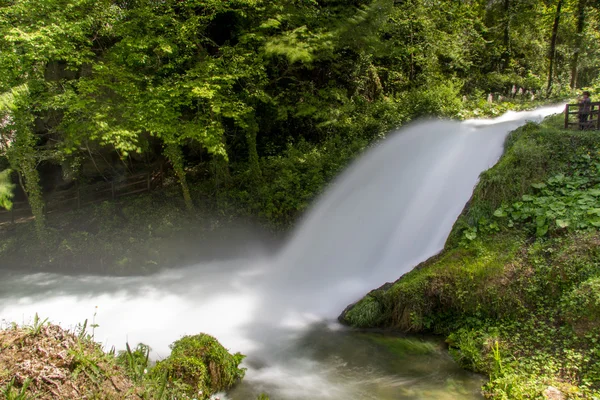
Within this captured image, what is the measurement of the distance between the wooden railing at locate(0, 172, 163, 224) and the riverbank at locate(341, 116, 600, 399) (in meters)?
11.5

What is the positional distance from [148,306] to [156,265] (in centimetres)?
291

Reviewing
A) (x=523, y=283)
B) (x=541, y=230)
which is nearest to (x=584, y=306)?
(x=523, y=283)

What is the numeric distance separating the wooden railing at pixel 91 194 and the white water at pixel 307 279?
4.58m

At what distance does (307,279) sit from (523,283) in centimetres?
507

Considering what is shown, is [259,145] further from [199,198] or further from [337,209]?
[337,209]

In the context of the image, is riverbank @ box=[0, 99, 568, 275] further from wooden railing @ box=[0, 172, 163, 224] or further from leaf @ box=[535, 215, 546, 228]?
leaf @ box=[535, 215, 546, 228]

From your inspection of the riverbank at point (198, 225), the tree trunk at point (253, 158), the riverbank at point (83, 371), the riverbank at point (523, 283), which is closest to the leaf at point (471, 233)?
the riverbank at point (523, 283)

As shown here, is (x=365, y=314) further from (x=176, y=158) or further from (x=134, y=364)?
(x=176, y=158)

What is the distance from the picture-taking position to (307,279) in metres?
10.5

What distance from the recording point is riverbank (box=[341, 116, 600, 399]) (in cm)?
582

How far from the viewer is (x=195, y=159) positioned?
17.2 metres

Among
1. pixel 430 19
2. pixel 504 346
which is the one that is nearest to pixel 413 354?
pixel 504 346

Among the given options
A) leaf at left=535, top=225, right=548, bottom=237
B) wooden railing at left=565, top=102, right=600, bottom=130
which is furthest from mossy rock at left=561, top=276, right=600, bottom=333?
wooden railing at left=565, top=102, right=600, bottom=130

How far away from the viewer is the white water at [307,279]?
798 cm
